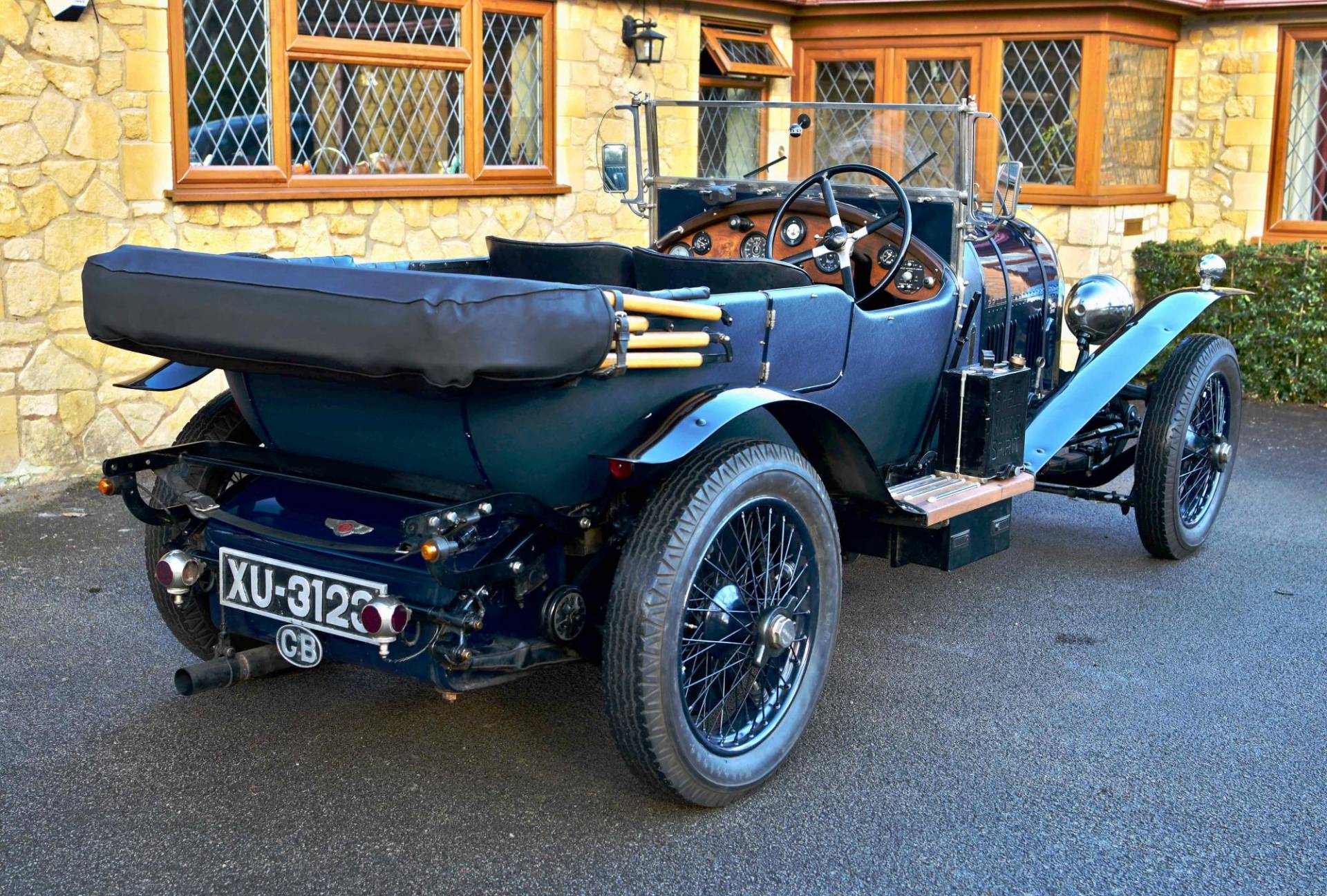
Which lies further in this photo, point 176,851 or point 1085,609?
point 1085,609

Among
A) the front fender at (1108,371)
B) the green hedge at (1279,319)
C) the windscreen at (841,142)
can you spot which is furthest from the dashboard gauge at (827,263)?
the green hedge at (1279,319)

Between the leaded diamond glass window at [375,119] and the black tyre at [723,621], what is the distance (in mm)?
4232

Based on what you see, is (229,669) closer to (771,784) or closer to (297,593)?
(297,593)

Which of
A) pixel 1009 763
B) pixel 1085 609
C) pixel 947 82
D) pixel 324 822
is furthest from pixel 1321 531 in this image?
pixel 947 82

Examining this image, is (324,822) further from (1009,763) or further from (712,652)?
(1009,763)

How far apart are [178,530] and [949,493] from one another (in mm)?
2053

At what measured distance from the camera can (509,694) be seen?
3.65 m

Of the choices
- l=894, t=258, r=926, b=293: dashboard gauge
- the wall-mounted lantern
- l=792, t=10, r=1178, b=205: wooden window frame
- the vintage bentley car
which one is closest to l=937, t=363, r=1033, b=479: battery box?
the vintage bentley car

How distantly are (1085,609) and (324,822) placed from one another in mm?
2601

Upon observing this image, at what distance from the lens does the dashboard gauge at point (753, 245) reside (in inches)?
174

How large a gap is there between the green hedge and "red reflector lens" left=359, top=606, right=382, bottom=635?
6721 mm

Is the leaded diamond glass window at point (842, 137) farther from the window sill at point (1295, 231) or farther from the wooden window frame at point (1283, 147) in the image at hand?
the wooden window frame at point (1283, 147)

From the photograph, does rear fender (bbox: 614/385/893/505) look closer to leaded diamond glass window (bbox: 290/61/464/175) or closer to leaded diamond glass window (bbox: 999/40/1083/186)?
leaded diamond glass window (bbox: 290/61/464/175)

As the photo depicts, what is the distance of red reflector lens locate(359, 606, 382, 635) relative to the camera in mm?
2770
